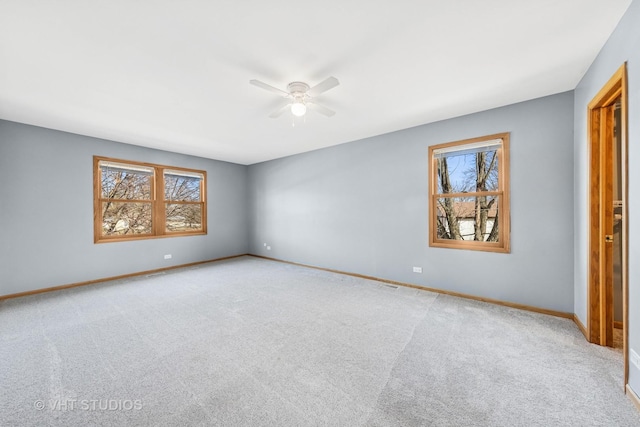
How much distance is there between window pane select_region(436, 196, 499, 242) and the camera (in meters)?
3.36

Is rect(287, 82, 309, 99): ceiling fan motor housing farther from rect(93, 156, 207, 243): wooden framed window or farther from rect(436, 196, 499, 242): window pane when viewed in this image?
rect(93, 156, 207, 243): wooden framed window

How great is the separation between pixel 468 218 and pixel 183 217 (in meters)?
5.63

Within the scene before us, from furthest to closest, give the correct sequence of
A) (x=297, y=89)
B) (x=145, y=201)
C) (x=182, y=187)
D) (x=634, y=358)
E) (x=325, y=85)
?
(x=182, y=187), (x=145, y=201), (x=297, y=89), (x=325, y=85), (x=634, y=358)

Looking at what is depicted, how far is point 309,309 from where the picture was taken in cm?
310

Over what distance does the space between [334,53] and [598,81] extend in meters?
2.27

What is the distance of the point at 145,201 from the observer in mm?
4934

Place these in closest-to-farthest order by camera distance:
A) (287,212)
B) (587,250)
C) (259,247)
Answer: (587,250) < (287,212) < (259,247)

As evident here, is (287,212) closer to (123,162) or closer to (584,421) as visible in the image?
(123,162)

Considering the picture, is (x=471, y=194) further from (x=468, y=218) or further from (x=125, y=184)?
(x=125, y=184)

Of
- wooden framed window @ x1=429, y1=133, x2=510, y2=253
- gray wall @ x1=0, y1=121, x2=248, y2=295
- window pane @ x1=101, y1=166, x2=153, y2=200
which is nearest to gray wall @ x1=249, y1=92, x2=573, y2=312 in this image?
wooden framed window @ x1=429, y1=133, x2=510, y2=253

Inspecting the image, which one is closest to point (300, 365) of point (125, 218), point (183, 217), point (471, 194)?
point (471, 194)

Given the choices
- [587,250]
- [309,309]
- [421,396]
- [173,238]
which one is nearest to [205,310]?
[309,309]

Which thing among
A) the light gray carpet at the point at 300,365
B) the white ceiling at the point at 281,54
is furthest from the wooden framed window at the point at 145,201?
the light gray carpet at the point at 300,365

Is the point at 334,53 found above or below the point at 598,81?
above
